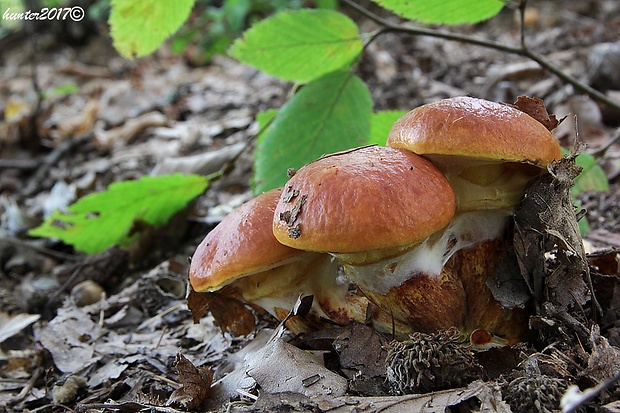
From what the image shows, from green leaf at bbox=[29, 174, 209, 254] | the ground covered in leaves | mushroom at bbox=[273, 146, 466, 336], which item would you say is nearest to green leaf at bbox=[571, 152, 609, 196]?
the ground covered in leaves

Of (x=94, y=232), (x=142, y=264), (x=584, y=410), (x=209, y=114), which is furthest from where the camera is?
(x=209, y=114)


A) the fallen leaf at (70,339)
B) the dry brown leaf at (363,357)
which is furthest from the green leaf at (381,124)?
the fallen leaf at (70,339)

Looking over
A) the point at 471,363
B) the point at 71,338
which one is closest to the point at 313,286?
the point at 471,363

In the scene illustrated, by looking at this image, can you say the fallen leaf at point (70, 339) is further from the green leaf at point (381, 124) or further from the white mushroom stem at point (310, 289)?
the green leaf at point (381, 124)

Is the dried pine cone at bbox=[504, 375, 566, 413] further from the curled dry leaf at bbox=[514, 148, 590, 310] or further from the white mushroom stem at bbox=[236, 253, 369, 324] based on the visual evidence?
the white mushroom stem at bbox=[236, 253, 369, 324]

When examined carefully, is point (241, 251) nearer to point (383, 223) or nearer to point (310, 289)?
point (310, 289)

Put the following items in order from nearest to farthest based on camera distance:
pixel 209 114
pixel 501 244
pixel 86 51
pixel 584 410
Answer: pixel 584 410
pixel 501 244
pixel 209 114
pixel 86 51

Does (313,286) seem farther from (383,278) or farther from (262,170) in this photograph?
(262,170)
